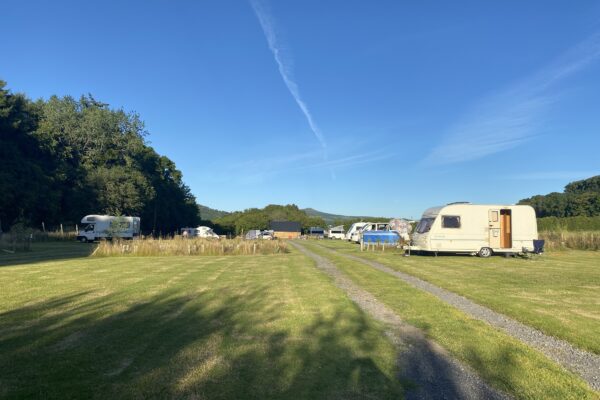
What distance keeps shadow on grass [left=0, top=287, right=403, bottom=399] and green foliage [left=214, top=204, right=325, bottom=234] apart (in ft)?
256

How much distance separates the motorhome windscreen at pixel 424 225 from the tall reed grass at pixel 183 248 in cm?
782

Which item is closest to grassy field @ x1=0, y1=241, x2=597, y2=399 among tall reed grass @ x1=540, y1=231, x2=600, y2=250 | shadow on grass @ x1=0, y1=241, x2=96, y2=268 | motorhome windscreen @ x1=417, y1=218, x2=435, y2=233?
shadow on grass @ x1=0, y1=241, x2=96, y2=268

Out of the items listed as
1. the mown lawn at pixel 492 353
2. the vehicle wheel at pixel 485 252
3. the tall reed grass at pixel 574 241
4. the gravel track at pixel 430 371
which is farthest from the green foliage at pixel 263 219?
the gravel track at pixel 430 371

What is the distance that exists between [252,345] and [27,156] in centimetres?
Result: 4543

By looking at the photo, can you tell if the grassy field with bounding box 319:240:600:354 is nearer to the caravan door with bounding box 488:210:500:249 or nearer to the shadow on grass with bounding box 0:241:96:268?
the caravan door with bounding box 488:210:500:249

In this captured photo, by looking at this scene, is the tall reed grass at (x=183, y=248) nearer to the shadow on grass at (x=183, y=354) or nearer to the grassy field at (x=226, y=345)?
the grassy field at (x=226, y=345)

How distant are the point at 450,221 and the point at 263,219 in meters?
78.1

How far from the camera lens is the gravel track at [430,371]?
404 centimetres

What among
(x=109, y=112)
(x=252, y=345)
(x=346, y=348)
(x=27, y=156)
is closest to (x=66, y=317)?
(x=252, y=345)

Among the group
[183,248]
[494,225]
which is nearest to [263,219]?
[183,248]

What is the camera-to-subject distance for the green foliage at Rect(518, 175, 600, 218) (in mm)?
83344

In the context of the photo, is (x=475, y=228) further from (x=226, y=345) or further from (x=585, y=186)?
(x=585, y=186)

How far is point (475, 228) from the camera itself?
21.3 metres

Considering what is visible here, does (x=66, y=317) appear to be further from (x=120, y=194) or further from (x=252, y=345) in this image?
(x=120, y=194)
